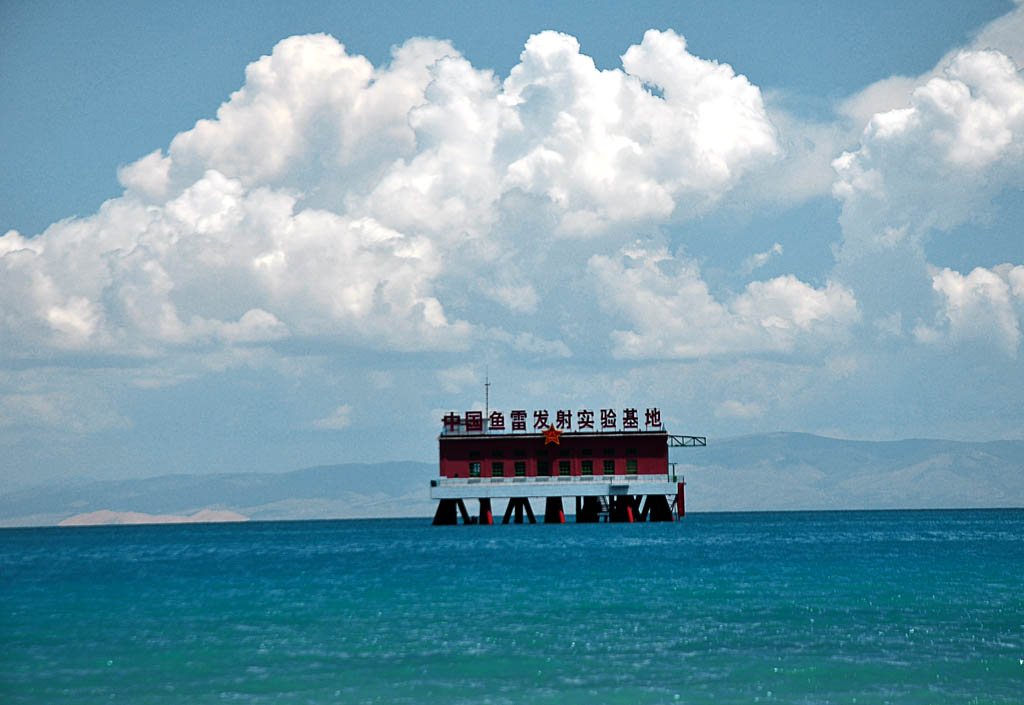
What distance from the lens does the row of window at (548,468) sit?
343ft

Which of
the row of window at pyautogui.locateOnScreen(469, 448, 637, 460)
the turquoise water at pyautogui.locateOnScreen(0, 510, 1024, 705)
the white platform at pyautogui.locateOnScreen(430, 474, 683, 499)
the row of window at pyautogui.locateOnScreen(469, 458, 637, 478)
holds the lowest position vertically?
the turquoise water at pyautogui.locateOnScreen(0, 510, 1024, 705)

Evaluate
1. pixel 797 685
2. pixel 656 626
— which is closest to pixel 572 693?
pixel 797 685

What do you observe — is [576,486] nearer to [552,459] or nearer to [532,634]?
[552,459]

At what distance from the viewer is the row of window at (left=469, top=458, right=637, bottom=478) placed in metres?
104

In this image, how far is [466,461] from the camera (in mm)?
105438

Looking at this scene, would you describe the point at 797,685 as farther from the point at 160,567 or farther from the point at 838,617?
the point at 160,567

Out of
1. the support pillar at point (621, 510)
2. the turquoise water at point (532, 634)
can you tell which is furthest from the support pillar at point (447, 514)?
the turquoise water at point (532, 634)

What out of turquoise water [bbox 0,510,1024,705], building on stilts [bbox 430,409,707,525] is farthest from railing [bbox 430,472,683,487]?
turquoise water [bbox 0,510,1024,705]

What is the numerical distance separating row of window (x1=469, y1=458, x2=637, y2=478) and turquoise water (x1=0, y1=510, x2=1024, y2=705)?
36.0 meters

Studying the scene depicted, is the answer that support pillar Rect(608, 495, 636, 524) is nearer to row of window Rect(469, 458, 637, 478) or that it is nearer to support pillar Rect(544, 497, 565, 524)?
support pillar Rect(544, 497, 565, 524)

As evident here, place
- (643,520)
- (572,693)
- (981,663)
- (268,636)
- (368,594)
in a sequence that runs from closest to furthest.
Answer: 1. (572,693)
2. (981,663)
3. (268,636)
4. (368,594)
5. (643,520)

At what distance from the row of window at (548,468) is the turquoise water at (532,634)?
3598 cm

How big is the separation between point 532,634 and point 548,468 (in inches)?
2693

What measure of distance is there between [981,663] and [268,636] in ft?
69.0
